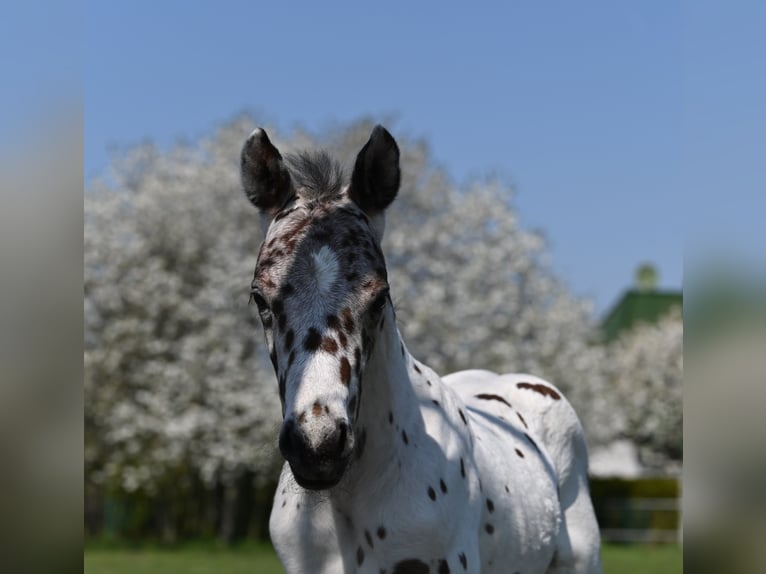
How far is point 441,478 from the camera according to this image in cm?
346

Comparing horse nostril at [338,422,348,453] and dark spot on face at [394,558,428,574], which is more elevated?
horse nostril at [338,422,348,453]

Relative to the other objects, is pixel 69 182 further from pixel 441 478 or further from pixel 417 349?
pixel 417 349

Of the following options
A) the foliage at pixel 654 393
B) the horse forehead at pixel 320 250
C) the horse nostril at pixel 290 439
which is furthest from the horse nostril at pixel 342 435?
the foliage at pixel 654 393

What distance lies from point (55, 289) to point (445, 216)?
72.3 feet

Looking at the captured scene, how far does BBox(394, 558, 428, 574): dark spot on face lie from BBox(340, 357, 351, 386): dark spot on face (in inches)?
29.2

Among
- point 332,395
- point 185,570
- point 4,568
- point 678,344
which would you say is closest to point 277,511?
point 332,395

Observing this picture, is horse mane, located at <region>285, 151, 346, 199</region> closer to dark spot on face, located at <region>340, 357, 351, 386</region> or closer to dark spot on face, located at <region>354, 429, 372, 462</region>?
dark spot on face, located at <region>340, 357, 351, 386</region>

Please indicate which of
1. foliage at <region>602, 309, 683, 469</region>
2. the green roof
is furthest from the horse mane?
the green roof

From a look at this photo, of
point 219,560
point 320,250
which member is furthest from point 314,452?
point 219,560

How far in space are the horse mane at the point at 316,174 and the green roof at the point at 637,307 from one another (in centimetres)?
4555

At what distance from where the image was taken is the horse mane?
3.40 m

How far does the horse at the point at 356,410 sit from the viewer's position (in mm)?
2873

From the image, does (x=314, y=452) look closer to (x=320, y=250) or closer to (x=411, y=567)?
(x=320, y=250)

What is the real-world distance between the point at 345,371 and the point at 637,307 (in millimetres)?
48046
